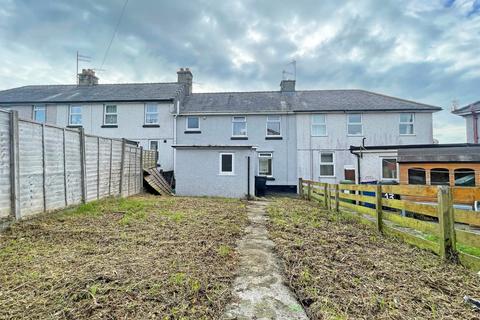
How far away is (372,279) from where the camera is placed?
2871 millimetres

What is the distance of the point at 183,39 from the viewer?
12867mm

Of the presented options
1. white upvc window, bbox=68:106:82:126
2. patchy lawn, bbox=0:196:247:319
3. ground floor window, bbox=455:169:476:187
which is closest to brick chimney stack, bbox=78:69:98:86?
white upvc window, bbox=68:106:82:126

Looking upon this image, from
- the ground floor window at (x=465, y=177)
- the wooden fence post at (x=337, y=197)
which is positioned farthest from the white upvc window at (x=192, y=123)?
the ground floor window at (x=465, y=177)

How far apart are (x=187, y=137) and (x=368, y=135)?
12.3 meters

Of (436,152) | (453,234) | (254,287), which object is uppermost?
(436,152)

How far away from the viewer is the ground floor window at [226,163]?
494 inches

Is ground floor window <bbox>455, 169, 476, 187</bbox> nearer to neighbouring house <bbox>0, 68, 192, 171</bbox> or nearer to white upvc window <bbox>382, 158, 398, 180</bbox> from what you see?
white upvc window <bbox>382, 158, 398, 180</bbox>

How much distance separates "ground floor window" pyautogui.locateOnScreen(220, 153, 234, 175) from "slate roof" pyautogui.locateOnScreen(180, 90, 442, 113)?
5113 mm

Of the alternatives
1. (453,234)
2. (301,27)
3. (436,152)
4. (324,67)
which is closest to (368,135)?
(324,67)

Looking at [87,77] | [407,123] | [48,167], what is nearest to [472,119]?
[407,123]

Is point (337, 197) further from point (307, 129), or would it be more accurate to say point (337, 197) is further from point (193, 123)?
point (193, 123)

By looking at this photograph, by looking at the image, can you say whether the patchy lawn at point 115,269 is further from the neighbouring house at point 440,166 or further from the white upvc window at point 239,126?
the white upvc window at point 239,126

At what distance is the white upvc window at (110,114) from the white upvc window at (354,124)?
16305 millimetres

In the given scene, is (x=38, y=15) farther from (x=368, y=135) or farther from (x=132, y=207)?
(x=368, y=135)
